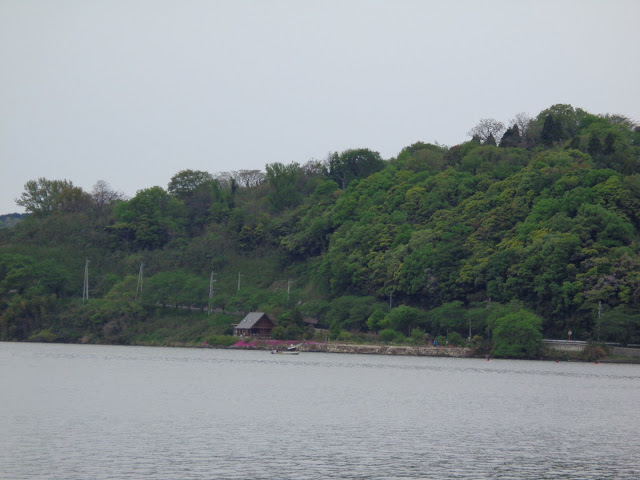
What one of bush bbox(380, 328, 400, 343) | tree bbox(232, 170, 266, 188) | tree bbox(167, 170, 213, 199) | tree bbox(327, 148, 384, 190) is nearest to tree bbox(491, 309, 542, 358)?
bush bbox(380, 328, 400, 343)

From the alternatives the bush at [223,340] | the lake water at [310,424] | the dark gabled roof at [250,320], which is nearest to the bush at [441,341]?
the dark gabled roof at [250,320]

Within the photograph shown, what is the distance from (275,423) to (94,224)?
359 feet

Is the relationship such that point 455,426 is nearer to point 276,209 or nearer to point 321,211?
point 321,211

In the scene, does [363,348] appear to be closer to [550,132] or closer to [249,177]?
[550,132]

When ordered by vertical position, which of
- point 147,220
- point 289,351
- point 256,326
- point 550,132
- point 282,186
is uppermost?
point 550,132

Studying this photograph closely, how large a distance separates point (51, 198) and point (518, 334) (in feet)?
318

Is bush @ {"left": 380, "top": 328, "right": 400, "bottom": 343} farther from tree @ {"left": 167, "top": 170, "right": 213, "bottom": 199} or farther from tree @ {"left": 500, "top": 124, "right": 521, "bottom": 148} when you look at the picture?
tree @ {"left": 167, "top": 170, "right": 213, "bottom": 199}

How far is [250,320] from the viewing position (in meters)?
100

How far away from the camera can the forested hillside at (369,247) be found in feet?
280

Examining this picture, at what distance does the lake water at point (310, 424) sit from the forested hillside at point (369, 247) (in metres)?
24.7

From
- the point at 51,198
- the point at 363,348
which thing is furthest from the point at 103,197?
the point at 363,348

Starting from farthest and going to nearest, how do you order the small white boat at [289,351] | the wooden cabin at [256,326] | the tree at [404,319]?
the wooden cabin at [256,326]
the tree at [404,319]
the small white boat at [289,351]

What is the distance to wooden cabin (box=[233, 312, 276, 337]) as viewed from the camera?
99.4 meters

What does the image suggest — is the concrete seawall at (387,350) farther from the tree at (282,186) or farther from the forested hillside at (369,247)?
the tree at (282,186)
